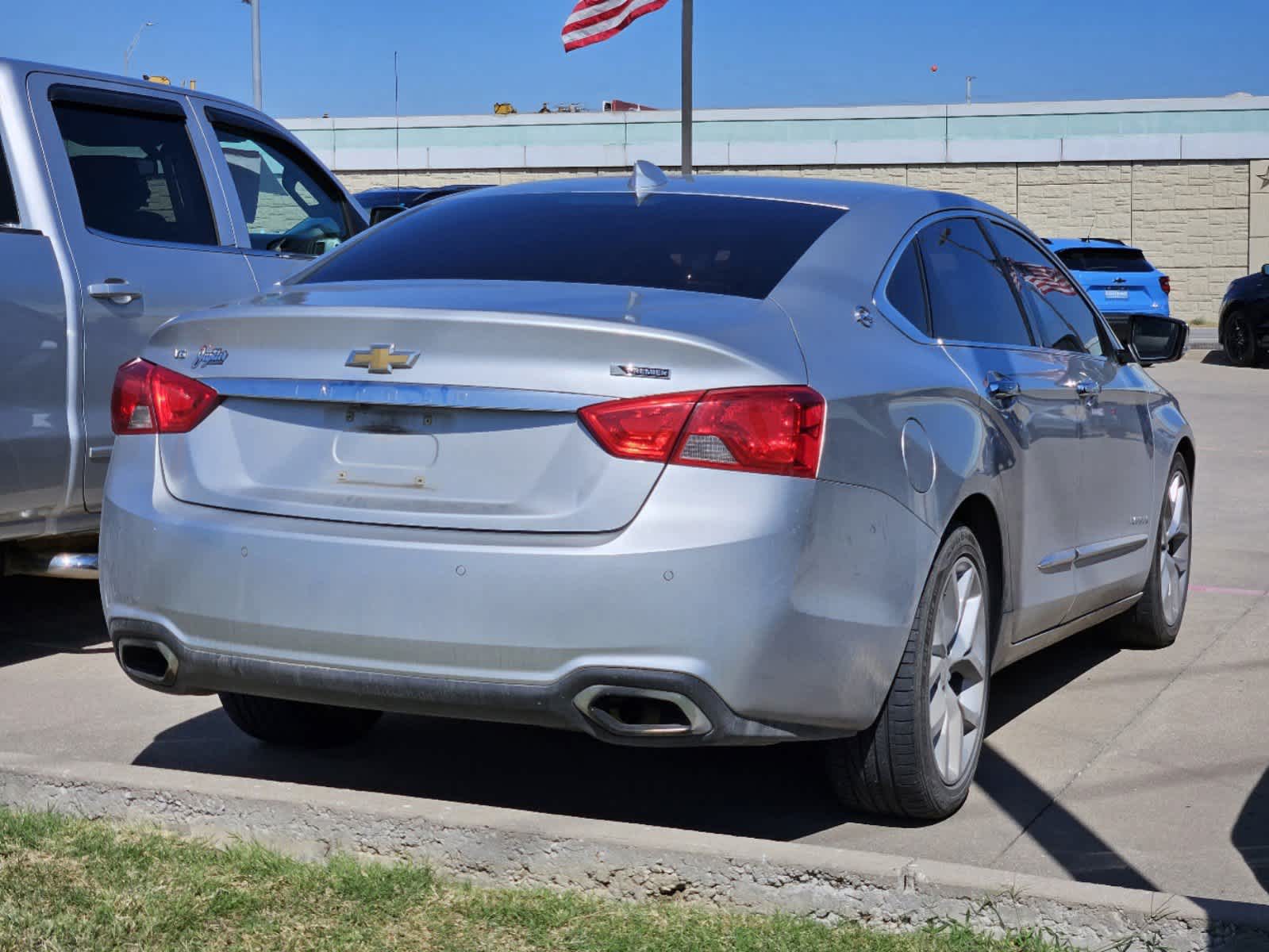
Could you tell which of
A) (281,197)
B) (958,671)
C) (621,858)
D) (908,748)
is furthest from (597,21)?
(621,858)

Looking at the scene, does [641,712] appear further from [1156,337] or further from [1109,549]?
[1156,337]

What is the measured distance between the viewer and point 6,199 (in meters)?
5.96

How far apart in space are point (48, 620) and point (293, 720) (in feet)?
8.10

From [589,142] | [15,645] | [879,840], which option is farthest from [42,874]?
[589,142]

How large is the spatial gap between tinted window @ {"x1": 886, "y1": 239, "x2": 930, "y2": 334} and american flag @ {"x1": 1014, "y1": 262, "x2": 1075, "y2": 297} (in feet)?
3.18

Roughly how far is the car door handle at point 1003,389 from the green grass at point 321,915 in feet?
5.87

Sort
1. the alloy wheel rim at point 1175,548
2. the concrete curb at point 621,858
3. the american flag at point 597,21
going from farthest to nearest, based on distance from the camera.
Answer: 1. the american flag at point 597,21
2. the alloy wheel rim at point 1175,548
3. the concrete curb at point 621,858

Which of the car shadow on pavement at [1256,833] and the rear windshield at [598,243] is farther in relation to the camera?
the rear windshield at [598,243]

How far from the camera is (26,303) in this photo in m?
5.74

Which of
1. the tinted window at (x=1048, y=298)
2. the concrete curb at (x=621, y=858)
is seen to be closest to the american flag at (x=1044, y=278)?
the tinted window at (x=1048, y=298)

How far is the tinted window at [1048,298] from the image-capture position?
5570 mm

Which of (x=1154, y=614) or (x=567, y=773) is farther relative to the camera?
(x=1154, y=614)

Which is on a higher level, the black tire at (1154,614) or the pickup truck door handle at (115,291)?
the pickup truck door handle at (115,291)

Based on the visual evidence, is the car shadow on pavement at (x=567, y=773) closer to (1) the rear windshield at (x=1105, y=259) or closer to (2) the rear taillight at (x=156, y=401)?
(2) the rear taillight at (x=156, y=401)
